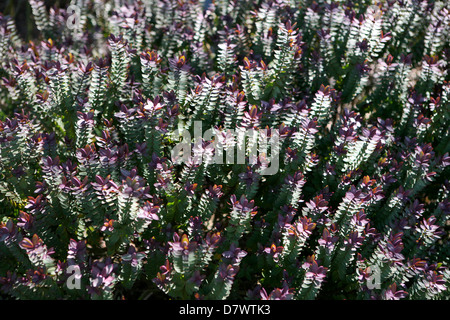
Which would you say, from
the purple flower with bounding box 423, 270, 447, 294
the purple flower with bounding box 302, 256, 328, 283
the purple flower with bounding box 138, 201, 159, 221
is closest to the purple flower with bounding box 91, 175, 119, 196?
the purple flower with bounding box 138, 201, 159, 221

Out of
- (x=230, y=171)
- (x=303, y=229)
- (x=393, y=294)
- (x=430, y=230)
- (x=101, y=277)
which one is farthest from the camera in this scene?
(x=230, y=171)

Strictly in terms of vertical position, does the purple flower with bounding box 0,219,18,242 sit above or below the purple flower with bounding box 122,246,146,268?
above

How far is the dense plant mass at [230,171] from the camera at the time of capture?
227cm

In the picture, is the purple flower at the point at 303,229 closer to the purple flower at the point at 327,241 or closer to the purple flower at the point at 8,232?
the purple flower at the point at 327,241

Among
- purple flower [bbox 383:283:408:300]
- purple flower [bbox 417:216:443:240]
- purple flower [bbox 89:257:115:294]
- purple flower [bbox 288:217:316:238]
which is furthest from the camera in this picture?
purple flower [bbox 417:216:443:240]

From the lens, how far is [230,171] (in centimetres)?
279

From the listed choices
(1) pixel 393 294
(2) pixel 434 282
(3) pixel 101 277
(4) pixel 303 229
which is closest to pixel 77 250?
(3) pixel 101 277

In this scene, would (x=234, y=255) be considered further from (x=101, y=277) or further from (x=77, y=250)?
(x=77, y=250)

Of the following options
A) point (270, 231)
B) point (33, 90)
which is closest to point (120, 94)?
point (33, 90)

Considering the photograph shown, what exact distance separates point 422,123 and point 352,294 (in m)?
1.21

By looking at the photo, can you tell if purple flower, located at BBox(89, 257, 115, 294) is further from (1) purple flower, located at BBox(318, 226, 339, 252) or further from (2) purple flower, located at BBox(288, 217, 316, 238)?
(1) purple flower, located at BBox(318, 226, 339, 252)

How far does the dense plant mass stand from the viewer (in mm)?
2268

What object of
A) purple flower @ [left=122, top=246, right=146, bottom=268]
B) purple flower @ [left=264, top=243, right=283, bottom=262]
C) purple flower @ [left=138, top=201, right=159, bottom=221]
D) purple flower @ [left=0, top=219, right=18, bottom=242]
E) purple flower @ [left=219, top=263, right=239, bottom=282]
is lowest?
purple flower @ [left=264, top=243, right=283, bottom=262]

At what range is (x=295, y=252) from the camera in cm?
237
